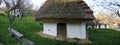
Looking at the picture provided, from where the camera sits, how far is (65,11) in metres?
21.8

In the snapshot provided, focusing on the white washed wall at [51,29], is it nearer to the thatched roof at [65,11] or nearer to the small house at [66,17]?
the small house at [66,17]

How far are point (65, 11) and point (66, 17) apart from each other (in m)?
0.61

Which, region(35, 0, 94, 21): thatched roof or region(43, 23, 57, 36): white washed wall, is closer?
region(35, 0, 94, 21): thatched roof

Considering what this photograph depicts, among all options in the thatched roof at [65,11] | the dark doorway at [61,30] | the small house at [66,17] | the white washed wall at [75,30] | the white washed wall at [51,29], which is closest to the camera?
the thatched roof at [65,11]

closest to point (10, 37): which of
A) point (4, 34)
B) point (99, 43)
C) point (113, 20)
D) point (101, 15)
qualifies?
point (4, 34)

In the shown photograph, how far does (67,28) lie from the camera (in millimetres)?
22531

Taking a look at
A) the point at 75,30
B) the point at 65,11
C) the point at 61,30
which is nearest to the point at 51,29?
the point at 61,30

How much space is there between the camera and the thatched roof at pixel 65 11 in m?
21.5

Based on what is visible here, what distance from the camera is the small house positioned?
2159cm

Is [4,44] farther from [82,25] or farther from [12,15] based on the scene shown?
[82,25]

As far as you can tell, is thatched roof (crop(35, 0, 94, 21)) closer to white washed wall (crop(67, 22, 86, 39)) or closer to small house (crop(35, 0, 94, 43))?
small house (crop(35, 0, 94, 43))

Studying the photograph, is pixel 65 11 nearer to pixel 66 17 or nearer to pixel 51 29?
pixel 66 17

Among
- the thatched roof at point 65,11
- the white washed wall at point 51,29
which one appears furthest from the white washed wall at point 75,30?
the white washed wall at point 51,29

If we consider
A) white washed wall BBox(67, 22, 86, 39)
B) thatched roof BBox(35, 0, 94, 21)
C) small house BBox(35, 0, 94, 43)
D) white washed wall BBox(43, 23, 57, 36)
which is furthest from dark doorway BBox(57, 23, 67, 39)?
thatched roof BBox(35, 0, 94, 21)
